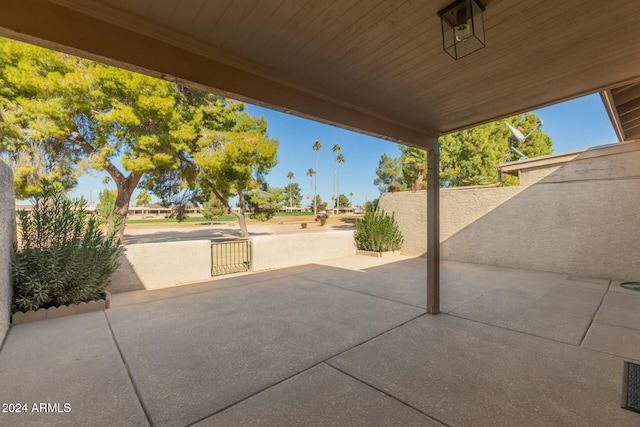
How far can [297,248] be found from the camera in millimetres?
7320

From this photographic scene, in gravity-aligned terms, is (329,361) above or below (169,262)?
below

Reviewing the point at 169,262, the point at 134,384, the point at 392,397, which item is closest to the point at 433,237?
the point at 392,397

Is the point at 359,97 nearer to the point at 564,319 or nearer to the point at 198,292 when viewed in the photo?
the point at 564,319

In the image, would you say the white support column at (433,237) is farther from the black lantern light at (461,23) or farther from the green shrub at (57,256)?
the green shrub at (57,256)

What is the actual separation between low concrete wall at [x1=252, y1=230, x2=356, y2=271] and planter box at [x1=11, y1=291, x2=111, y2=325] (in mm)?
3020

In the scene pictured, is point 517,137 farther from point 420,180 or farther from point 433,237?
point 433,237

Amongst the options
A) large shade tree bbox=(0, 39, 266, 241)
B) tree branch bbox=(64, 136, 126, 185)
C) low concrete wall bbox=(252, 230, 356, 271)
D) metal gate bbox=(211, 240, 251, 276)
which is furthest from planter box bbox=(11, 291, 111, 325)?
tree branch bbox=(64, 136, 126, 185)

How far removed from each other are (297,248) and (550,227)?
5.80 meters

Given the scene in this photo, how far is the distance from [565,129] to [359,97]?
78.9ft

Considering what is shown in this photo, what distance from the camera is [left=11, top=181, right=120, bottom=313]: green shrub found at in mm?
3520

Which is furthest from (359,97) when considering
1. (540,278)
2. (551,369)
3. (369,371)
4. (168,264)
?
(540,278)

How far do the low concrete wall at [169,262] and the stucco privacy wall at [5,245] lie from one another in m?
1.59

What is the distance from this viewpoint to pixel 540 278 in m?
5.73

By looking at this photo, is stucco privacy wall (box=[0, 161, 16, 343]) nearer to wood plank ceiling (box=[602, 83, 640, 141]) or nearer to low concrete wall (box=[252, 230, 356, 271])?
low concrete wall (box=[252, 230, 356, 271])
